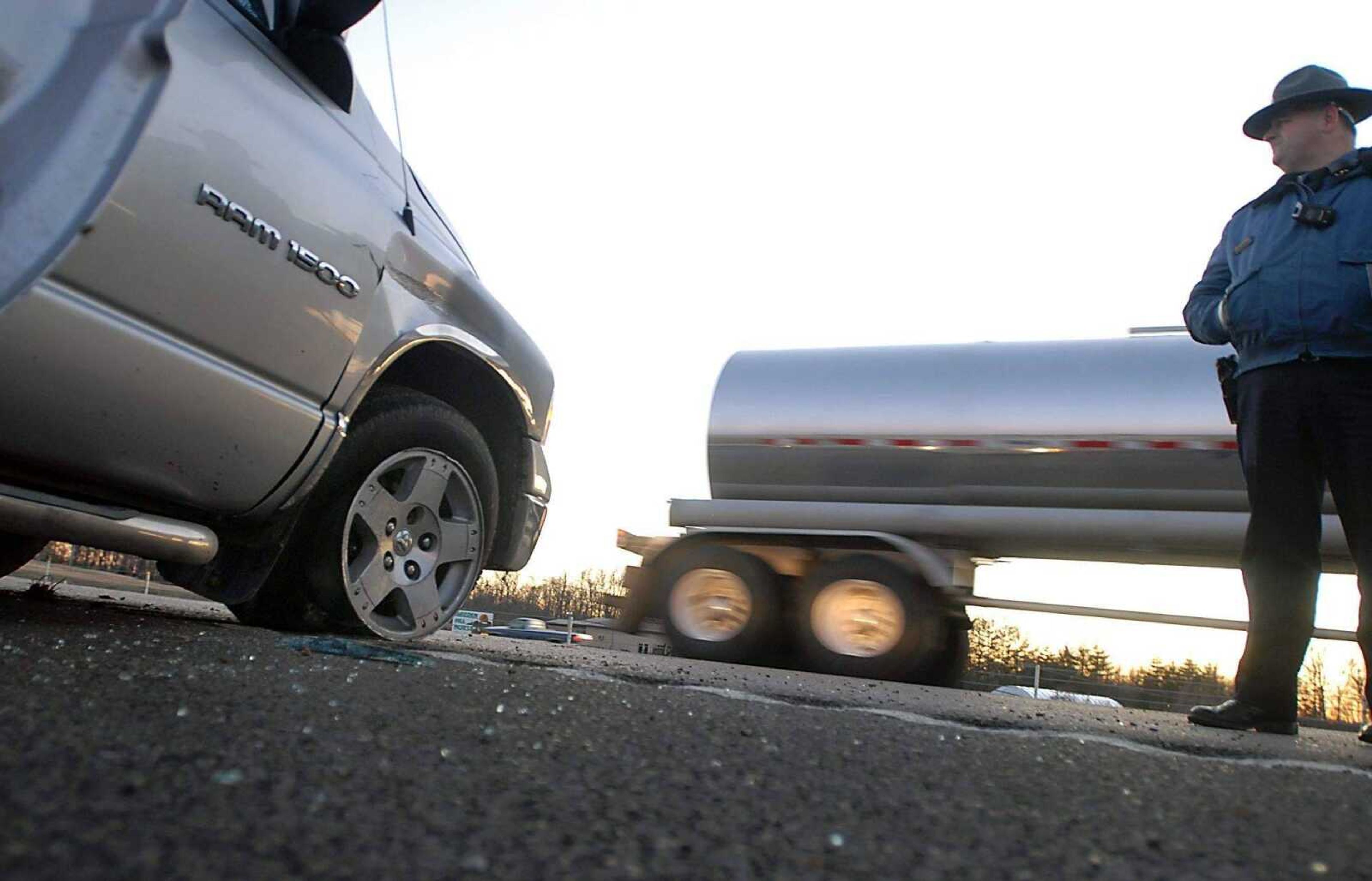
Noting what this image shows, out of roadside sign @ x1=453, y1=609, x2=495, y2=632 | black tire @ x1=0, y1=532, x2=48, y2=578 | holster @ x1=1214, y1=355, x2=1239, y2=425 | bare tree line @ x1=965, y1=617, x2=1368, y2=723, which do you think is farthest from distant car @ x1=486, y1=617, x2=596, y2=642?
holster @ x1=1214, y1=355, x2=1239, y2=425

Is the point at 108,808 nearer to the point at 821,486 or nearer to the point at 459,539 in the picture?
the point at 459,539

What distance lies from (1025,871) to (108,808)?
3.12 feet

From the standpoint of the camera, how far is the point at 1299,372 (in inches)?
126

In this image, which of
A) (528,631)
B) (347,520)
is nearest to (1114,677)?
(528,631)

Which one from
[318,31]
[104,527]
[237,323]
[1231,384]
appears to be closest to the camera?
[104,527]

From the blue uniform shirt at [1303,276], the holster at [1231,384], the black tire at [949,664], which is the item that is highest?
the blue uniform shirt at [1303,276]

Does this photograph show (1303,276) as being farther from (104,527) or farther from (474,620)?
(474,620)

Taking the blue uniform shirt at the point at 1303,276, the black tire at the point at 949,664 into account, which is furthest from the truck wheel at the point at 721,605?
the blue uniform shirt at the point at 1303,276

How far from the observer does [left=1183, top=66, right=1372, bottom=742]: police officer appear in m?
3.11

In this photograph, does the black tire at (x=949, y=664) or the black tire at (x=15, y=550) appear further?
the black tire at (x=949, y=664)

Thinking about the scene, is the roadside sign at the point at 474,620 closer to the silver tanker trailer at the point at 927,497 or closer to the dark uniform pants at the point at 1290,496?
the silver tanker trailer at the point at 927,497

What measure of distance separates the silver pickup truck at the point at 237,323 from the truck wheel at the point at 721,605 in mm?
3346

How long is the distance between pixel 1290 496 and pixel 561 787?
2.90 meters

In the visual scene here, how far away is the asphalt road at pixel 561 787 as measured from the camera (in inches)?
38.6
